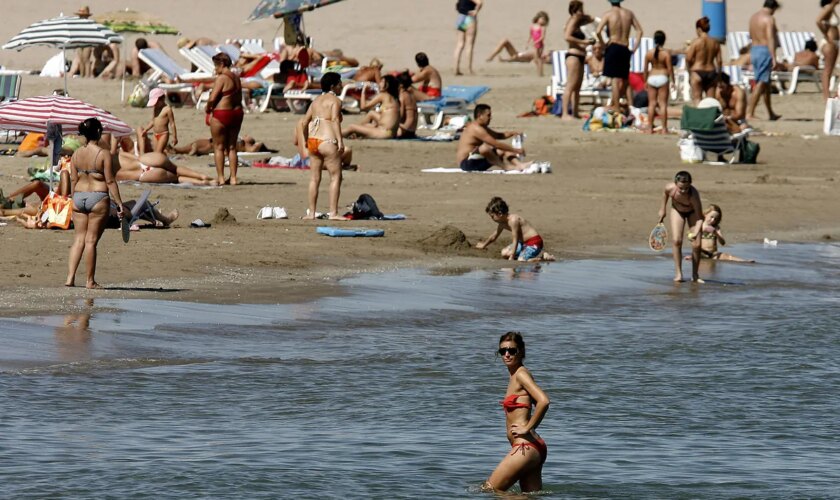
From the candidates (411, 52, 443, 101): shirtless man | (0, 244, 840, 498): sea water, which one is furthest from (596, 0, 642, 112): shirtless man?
(0, 244, 840, 498): sea water

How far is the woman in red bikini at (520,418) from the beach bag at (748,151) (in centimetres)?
1520

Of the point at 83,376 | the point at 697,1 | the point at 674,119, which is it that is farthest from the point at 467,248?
the point at 697,1

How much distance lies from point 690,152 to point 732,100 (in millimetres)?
2593

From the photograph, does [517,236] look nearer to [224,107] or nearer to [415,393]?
[224,107]

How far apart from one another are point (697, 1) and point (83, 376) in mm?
37186

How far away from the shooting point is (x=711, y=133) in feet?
71.8

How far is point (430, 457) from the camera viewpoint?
851cm

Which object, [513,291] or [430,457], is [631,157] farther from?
[430,457]

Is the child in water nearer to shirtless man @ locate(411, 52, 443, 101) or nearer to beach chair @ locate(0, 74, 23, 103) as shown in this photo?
shirtless man @ locate(411, 52, 443, 101)

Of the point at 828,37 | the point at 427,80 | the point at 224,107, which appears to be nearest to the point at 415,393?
the point at 224,107

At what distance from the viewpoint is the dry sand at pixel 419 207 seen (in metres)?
13.2

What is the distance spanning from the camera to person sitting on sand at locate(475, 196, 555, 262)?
14.8 m

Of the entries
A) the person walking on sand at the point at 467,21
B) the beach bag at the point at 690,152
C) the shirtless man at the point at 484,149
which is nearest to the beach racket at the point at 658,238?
the shirtless man at the point at 484,149

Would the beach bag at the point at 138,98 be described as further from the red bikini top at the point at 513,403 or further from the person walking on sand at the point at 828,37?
the red bikini top at the point at 513,403
